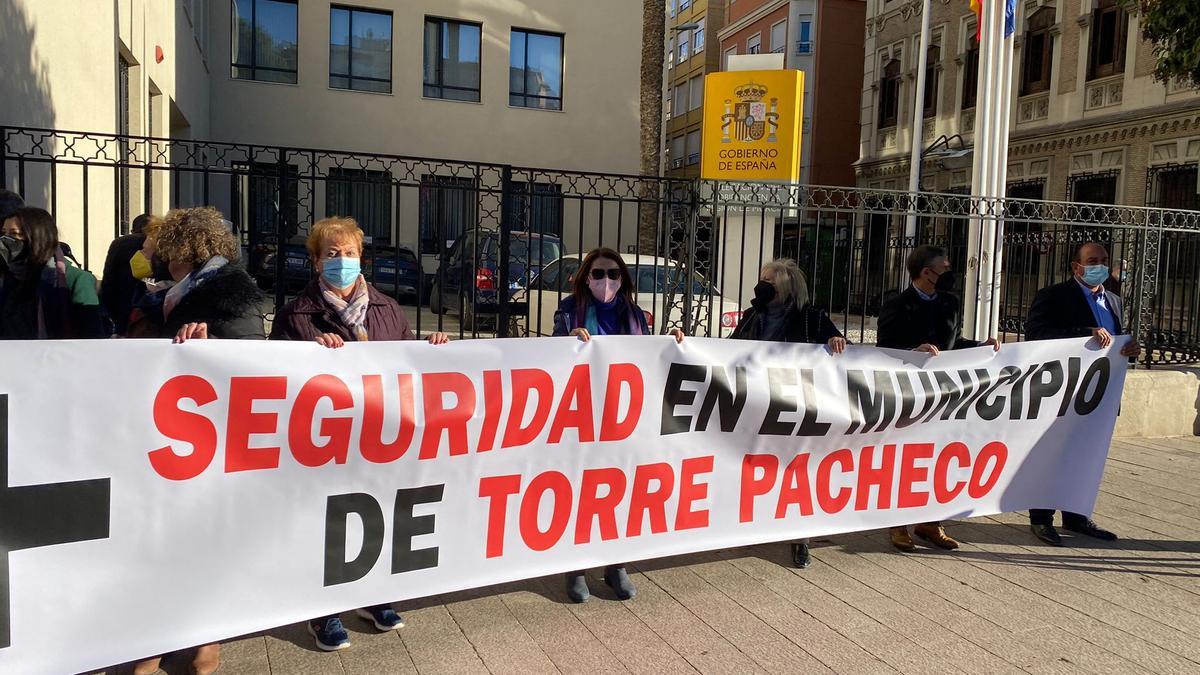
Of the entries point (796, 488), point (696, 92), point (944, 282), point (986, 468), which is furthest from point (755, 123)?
point (696, 92)

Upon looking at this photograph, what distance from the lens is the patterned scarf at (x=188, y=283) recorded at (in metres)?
3.60

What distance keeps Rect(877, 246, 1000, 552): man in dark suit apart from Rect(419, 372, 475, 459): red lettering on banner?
8.48 feet

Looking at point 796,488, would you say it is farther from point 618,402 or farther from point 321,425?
point 321,425

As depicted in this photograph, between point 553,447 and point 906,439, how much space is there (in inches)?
80.9

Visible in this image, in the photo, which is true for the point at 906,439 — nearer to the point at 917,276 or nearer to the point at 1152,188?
the point at 917,276

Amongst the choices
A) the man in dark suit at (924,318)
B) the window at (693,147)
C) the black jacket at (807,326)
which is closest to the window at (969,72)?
the window at (693,147)

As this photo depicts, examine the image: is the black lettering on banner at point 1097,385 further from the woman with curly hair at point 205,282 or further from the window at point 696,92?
the window at point 696,92

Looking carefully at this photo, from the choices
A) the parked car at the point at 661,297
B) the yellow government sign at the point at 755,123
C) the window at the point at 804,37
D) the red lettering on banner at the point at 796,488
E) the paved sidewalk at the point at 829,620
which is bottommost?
the paved sidewalk at the point at 829,620

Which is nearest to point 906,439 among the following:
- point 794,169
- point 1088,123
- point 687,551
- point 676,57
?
point 687,551

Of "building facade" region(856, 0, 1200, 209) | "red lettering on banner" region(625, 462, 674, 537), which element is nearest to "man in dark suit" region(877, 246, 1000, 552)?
"red lettering on banner" region(625, 462, 674, 537)

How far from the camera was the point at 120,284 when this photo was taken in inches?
208

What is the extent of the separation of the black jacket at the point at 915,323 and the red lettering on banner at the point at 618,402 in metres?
1.69

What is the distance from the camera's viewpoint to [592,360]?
13.9 feet

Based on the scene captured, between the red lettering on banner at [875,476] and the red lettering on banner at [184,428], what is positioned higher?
the red lettering on banner at [184,428]
